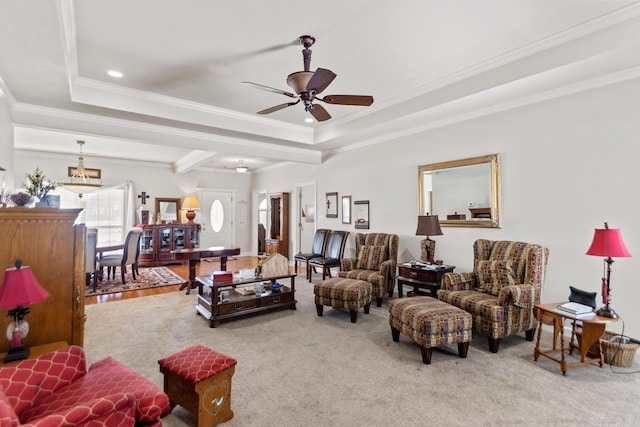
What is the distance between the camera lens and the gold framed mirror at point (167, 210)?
8703mm

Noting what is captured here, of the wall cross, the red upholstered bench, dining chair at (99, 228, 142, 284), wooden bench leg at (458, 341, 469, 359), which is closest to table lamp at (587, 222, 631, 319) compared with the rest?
wooden bench leg at (458, 341, 469, 359)

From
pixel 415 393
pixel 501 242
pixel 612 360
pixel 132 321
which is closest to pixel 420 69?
pixel 501 242

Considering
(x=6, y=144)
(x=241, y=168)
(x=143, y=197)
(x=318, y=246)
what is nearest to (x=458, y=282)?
(x=318, y=246)

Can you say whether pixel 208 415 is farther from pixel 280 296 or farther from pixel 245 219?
pixel 245 219

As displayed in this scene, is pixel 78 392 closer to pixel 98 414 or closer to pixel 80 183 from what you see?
pixel 98 414

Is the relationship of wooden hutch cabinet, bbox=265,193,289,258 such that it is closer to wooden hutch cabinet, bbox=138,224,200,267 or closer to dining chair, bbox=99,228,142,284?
wooden hutch cabinet, bbox=138,224,200,267

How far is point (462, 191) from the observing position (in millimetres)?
4445

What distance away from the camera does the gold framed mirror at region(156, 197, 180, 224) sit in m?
8.70

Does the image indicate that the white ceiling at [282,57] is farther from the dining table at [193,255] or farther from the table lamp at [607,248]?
the dining table at [193,255]

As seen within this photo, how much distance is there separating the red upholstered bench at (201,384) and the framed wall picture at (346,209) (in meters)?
4.45

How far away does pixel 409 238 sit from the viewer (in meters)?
5.15

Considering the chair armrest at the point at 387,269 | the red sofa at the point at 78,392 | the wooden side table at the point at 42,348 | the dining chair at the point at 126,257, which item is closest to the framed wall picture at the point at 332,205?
the chair armrest at the point at 387,269

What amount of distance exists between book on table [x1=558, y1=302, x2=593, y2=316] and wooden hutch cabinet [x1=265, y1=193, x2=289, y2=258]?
243 inches

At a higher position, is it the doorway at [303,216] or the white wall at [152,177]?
the white wall at [152,177]
